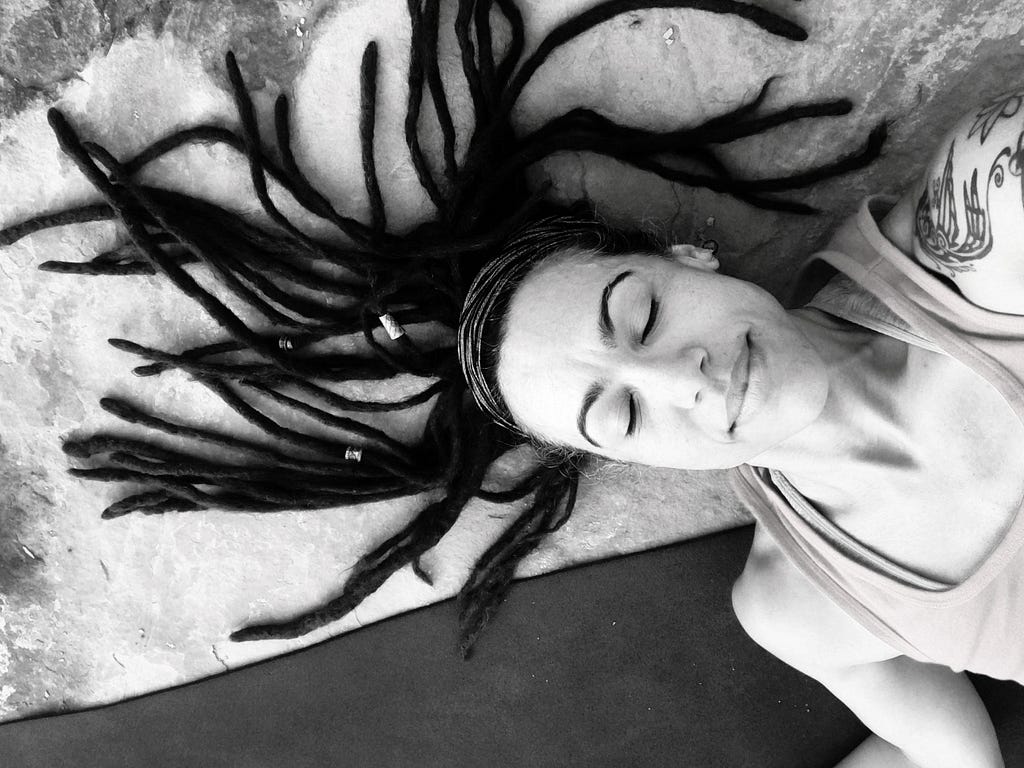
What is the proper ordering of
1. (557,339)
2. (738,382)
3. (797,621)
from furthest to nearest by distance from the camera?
(797,621)
(557,339)
(738,382)

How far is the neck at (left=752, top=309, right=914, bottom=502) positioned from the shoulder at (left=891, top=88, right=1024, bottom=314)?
6.1 inches

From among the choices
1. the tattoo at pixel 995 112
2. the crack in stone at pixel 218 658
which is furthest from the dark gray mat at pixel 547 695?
the tattoo at pixel 995 112

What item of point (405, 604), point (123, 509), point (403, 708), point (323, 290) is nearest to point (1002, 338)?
point (323, 290)

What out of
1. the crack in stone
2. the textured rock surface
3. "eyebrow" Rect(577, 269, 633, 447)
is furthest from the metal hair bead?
the crack in stone

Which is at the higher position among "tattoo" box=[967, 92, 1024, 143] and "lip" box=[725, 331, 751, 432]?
"tattoo" box=[967, 92, 1024, 143]

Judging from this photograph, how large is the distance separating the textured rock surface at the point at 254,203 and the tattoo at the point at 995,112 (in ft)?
1.06

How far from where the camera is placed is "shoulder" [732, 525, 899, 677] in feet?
4.08

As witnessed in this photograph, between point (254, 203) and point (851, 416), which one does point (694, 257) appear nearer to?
point (851, 416)

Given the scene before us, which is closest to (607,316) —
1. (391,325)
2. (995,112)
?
(391,325)

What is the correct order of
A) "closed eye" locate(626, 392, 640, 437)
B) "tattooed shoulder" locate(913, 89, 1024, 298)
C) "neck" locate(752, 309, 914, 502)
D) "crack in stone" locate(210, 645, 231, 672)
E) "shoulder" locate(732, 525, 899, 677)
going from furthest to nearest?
1. "crack in stone" locate(210, 645, 231, 672)
2. "shoulder" locate(732, 525, 899, 677)
3. "neck" locate(752, 309, 914, 502)
4. "closed eye" locate(626, 392, 640, 437)
5. "tattooed shoulder" locate(913, 89, 1024, 298)

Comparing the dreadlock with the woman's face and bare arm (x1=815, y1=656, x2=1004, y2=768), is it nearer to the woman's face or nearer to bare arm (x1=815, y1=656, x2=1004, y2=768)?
the woman's face

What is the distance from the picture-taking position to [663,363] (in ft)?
3.05

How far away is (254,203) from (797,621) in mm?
1119

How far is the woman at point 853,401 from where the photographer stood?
0.93m
